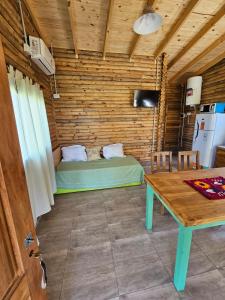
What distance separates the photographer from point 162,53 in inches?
161

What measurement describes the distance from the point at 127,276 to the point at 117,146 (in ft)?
9.90

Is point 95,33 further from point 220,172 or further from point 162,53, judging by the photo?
point 220,172

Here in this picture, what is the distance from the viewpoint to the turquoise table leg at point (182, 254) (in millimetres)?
→ 1260

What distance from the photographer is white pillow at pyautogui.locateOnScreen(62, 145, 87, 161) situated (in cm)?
386

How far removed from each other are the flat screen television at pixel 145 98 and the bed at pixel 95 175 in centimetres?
166

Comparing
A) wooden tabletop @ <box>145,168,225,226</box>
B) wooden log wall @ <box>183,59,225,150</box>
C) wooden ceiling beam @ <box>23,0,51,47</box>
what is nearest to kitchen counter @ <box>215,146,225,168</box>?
wooden log wall @ <box>183,59,225,150</box>

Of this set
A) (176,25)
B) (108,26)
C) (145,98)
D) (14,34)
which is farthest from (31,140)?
(176,25)

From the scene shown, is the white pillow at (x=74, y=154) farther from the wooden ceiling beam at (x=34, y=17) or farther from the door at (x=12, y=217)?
the door at (x=12, y=217)

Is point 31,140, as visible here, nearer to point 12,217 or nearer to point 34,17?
point 12,217

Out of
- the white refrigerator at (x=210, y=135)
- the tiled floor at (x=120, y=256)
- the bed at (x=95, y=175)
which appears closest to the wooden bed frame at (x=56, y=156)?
the bed at (x=95, y=175)

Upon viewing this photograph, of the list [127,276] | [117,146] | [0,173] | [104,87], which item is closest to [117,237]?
[127,276]

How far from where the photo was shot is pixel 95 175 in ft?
10.6

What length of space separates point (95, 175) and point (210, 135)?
128 inches

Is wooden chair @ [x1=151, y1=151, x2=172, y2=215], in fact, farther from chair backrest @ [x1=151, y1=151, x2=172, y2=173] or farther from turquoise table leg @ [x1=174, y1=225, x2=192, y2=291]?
turquoise table leg @ [x1=174, y1=225, x2=192, y2=291]
